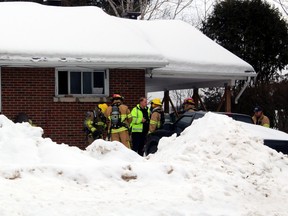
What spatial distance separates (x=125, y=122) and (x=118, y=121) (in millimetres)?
239

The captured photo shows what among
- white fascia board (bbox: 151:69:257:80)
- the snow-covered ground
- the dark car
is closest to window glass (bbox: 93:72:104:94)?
white fascia board (bbox: 151:69:257:80)

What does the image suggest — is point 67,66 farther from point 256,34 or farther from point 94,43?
point 256,34

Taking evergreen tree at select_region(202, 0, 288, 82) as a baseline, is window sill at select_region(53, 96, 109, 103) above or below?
below

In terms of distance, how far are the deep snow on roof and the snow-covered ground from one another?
764cm

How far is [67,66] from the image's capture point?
1619 centimetres

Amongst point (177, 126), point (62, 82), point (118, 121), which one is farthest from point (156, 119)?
point (62, 82)

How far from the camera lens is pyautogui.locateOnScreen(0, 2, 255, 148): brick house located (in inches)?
619

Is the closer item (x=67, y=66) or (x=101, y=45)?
(x=67, y=66)

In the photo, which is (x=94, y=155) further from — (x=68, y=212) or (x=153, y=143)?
(x=153, y=143)

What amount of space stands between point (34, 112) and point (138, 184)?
986 centimetres

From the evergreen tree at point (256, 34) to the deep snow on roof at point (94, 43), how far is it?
7.20 meters

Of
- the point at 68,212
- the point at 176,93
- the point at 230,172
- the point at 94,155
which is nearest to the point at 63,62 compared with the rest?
the point at 94,155

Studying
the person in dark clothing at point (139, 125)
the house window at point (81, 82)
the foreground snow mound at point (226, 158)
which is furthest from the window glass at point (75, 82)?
the foreground snow mound at point (226, 158)

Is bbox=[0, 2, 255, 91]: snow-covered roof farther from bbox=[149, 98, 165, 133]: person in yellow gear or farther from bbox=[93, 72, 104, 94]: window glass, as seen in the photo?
bbox=[149, 98, 165, 133]: person in yellow gear
